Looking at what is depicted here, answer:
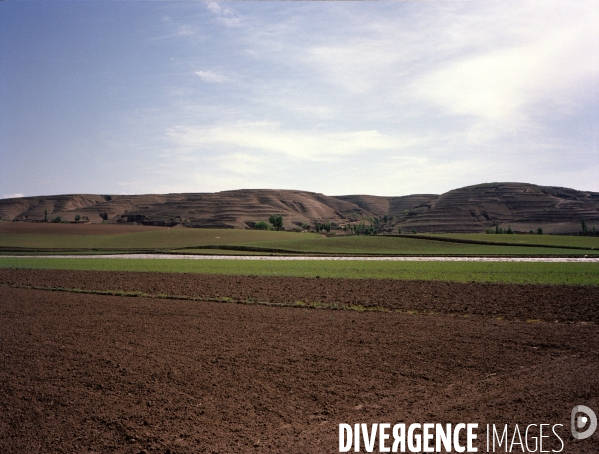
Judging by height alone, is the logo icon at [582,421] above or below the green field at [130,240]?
below

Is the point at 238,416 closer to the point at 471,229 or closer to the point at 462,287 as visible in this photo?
the point at 462,287

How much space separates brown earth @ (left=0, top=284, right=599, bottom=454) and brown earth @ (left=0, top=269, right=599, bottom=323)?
287 cm

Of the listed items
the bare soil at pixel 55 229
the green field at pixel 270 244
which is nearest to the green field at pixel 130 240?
the green field at pixel 270 244

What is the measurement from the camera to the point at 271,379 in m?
12.3

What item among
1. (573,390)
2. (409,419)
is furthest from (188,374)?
(573,390)

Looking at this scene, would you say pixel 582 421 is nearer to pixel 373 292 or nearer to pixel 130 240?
pixel 373 292

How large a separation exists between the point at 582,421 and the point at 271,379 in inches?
280

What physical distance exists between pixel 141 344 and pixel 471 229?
188 metres

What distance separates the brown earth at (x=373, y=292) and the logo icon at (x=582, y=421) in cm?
1100

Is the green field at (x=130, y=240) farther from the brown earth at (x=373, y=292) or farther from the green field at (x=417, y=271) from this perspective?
the brown earth at (x=373, y=292)

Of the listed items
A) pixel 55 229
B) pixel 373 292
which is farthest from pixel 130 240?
pixel 373 292

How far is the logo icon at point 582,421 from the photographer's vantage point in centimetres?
878

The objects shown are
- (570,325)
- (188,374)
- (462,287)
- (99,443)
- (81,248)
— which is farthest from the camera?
(81,248)

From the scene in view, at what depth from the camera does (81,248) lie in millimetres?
79938
